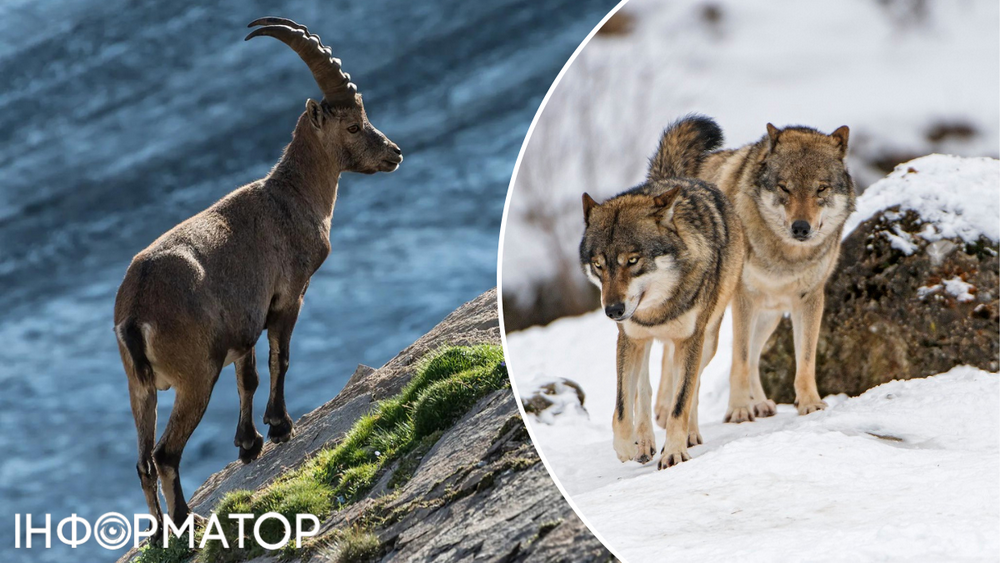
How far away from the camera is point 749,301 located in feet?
13.2

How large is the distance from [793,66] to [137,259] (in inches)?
307

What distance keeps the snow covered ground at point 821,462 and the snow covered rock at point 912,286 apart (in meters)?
0.01

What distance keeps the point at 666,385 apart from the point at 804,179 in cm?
97

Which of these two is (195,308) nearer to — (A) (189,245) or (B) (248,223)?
(A) (189,245)

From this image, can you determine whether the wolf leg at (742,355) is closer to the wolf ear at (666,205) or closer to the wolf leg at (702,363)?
the wolf leg at (702,363)

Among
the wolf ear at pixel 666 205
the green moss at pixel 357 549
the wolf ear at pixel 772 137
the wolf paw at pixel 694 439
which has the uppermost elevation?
the wolf ear at pixel 772 137

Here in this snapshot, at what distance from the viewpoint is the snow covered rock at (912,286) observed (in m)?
3.96

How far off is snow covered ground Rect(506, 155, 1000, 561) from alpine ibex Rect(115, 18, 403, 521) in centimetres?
652

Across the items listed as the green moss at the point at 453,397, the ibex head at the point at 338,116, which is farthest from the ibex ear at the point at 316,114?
the green moss at the point at 453,397

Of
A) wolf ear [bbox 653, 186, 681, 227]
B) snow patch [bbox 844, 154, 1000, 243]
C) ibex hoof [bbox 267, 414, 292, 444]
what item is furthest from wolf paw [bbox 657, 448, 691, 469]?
ibex hoof [bbox 267, 414, 292, 444]

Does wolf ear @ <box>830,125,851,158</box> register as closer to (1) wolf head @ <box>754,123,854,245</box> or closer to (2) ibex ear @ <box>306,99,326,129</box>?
(1) wolf head @ <box>754,123,854,245</box>

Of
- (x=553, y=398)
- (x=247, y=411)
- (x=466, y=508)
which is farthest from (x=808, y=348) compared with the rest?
(x=247, y=411)

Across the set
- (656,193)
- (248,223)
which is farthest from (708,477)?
(248,223)

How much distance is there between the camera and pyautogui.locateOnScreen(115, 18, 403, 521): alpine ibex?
979cm
